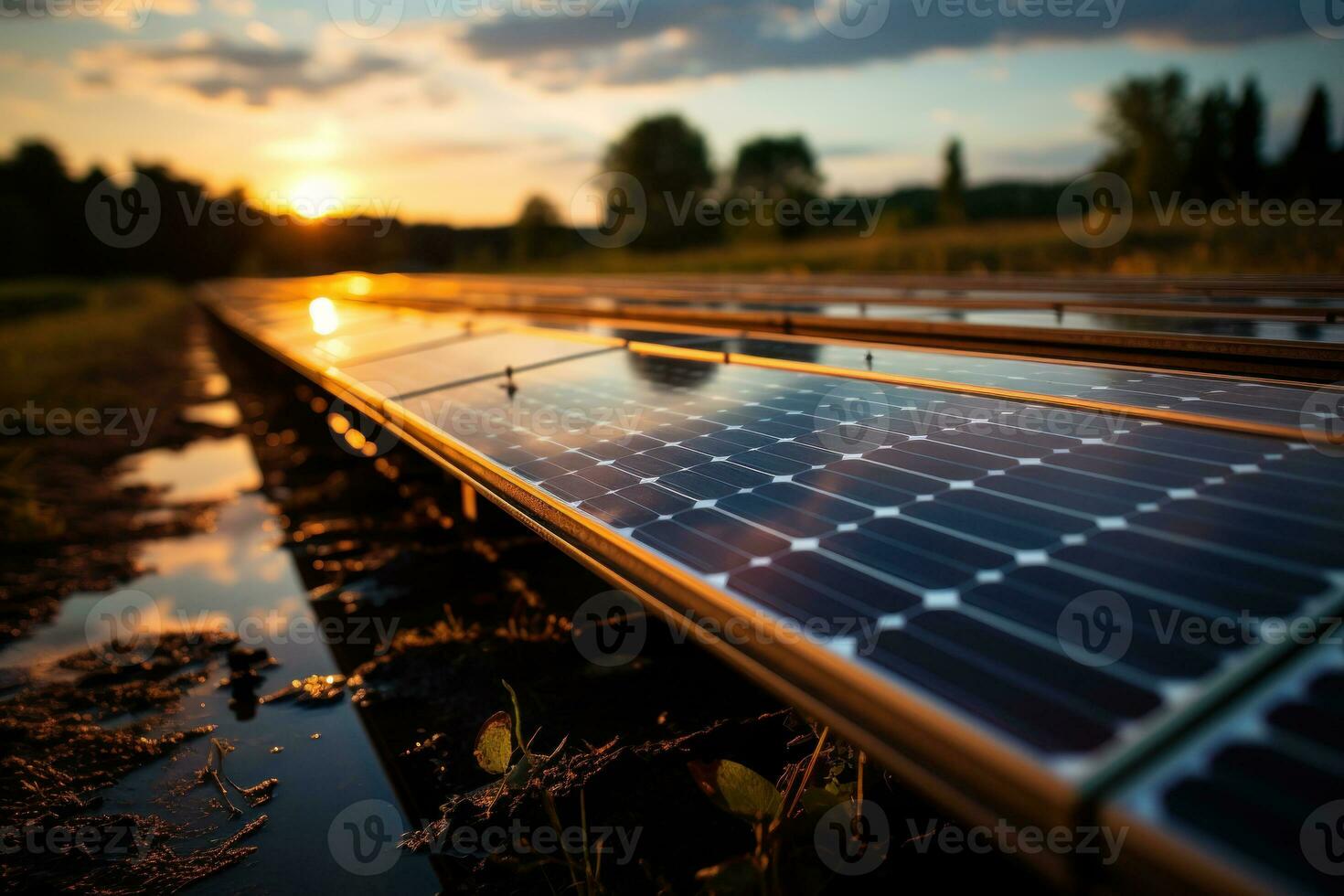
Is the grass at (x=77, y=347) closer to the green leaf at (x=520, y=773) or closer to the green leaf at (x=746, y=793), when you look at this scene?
the green leaf at (x=520, y=773)

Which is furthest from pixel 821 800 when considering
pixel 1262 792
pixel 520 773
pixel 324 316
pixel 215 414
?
pixel 215 414

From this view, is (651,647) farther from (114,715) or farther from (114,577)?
(114,577)

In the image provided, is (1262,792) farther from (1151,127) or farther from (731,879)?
(1151,127)

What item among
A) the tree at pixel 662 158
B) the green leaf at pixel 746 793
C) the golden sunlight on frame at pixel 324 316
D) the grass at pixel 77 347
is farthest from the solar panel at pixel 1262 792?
the tree at pixel 662 158

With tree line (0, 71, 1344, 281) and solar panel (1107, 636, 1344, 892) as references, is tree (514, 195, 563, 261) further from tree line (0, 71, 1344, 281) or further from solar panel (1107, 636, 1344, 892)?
solar panel (1107, 636, 1344, 892)

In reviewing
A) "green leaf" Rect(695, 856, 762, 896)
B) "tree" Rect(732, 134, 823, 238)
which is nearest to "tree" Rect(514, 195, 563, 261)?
"tree" Rect(732, 134, 823, 238)

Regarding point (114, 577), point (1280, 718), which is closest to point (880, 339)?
point (1280, 718)

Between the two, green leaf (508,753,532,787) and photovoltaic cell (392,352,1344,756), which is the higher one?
photovoltaic cell (392,352,1344,756)
